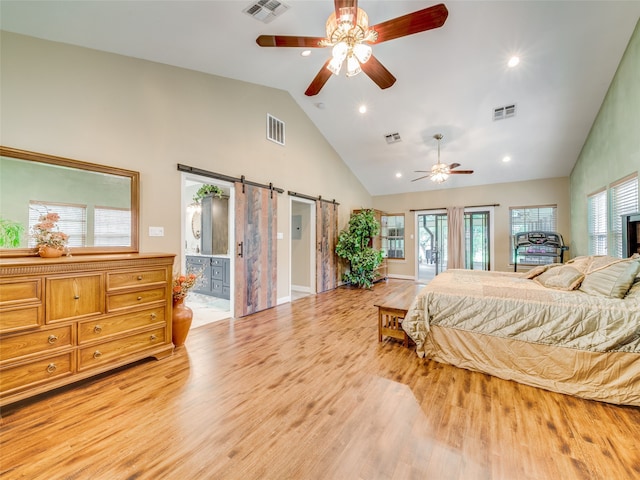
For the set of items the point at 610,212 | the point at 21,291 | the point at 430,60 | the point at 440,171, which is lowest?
the point at 21,291

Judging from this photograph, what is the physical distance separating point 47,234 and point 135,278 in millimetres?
762

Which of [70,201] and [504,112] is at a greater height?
[504,112]

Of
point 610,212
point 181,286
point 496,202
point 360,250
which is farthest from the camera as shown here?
point 496,202

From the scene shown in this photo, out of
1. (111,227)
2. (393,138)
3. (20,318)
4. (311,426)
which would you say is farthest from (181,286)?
(393,138)

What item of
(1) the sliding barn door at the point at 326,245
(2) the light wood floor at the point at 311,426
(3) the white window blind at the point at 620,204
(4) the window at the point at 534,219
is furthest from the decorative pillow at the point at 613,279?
(4) the window at the point at 534,219

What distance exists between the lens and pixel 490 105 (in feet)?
15.0

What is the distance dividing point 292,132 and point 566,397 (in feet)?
17.2

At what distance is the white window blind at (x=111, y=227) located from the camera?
2672mm

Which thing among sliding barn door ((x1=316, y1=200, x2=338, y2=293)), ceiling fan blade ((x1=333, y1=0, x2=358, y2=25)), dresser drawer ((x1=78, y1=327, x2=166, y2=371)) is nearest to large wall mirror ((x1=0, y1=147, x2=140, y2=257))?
dresser drawer ((x1=78, y1=327, x2=166, y2=371))

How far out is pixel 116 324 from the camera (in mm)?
2375

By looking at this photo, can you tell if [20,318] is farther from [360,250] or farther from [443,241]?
[443,241]

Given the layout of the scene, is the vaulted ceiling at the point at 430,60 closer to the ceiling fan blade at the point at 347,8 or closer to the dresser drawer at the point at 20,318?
the ceiling fan blade at the point at 347,8

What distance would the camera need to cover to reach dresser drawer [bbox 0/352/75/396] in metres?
1.84

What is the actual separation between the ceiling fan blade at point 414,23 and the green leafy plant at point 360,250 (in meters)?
4.49
